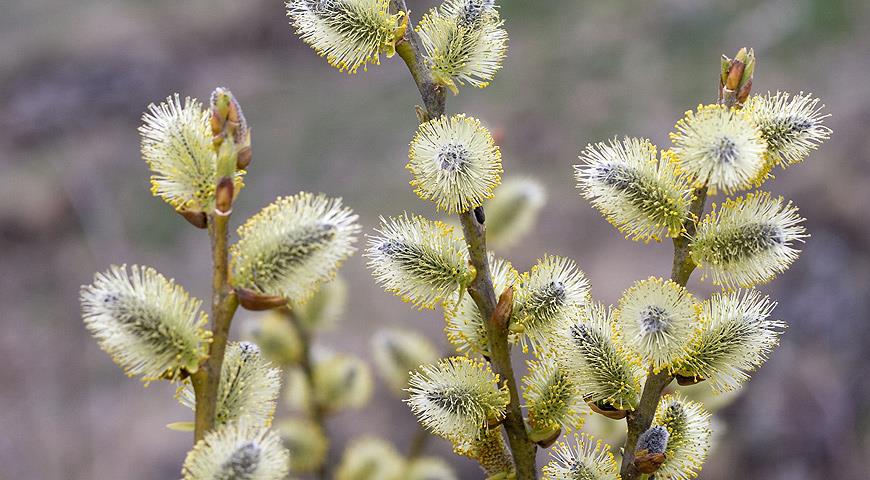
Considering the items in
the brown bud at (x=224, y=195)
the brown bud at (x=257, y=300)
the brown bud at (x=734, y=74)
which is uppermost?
the brown bud at (x=734, y=74)

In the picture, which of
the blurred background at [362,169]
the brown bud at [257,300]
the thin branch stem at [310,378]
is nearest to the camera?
the brown bud at [257,300]

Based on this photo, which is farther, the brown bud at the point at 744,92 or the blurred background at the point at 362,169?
the blurred background at the point at 362,169

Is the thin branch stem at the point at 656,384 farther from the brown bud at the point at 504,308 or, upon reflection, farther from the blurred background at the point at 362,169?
the blurred background at the point at 362,169

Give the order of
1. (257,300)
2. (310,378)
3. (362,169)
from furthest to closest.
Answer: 1. (362,169)
2. (310,378)
3. (257,300)

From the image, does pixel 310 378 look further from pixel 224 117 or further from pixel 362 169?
pixel 362 169

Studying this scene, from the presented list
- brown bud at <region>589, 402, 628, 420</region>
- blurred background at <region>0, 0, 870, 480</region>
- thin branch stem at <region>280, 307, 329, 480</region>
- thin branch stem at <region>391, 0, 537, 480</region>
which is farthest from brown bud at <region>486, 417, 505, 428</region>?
blurred background at <region>0, 0, 870, 480</region>

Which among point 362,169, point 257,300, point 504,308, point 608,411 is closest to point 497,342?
point 504,308

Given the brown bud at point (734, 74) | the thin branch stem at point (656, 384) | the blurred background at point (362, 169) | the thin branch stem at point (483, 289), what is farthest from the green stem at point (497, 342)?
the blurred background at point (362, 169)
